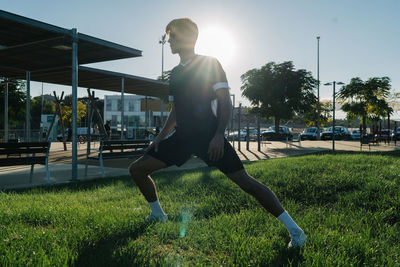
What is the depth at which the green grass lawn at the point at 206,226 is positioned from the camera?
293cm

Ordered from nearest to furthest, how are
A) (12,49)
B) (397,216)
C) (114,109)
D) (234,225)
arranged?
1. (234,225)
2. (397,216)
3. (12,49)
4. (114,109)

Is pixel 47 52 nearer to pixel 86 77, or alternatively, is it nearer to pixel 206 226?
pixel 86 77

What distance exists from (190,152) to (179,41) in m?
0.99

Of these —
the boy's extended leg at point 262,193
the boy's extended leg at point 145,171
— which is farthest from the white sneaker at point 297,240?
the boy's extended leg at point 145,171

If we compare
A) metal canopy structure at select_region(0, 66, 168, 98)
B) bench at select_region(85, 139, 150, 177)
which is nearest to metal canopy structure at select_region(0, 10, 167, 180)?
metal canopy structure at select_region(0, 66, 168, 98)

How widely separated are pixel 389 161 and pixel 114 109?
6653cm

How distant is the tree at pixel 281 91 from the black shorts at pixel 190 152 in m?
31.7

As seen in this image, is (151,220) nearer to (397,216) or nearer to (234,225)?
(234,225)

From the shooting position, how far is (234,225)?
153 inches

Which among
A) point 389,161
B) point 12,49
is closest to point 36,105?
point 12,49

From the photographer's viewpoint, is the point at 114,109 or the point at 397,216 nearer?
the point at 397,216

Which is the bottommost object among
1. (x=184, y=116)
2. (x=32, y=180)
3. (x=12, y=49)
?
(x=32, y=180)

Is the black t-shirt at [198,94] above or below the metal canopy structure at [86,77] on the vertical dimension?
below

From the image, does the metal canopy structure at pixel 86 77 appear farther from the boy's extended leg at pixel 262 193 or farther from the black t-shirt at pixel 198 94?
the boy's extended leg at pixel 262 193
